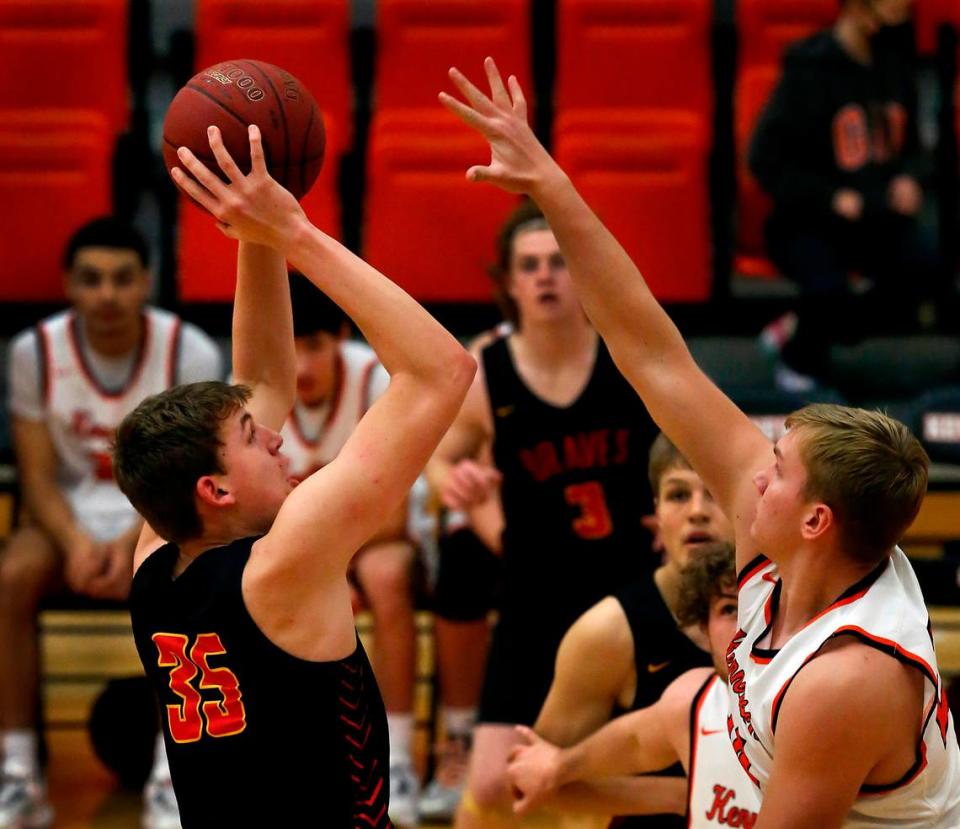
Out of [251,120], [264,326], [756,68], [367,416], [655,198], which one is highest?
[756,68]

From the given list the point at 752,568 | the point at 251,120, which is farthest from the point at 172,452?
the point at 752,568

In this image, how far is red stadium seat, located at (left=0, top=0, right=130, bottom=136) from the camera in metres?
6.56

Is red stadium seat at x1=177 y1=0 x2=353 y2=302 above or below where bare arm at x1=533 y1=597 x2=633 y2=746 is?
above

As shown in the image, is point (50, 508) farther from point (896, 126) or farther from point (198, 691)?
point (896, 126)

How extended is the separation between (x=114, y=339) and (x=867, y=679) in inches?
151

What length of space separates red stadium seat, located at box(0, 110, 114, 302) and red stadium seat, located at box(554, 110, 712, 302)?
1.85m

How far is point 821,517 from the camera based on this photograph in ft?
7.36

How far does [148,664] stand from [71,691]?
149 inches

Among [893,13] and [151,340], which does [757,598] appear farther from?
[893,13]

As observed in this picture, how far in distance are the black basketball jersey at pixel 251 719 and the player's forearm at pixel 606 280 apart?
0.67 m

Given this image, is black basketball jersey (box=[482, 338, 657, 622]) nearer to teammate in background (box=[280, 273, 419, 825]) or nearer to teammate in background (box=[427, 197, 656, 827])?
teammate in background (box=[427, 197, 656, 827])

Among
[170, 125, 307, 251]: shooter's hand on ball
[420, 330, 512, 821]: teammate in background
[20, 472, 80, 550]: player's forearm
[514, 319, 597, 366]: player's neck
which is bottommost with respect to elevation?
[420, 330, 512, 821]: teammate in background

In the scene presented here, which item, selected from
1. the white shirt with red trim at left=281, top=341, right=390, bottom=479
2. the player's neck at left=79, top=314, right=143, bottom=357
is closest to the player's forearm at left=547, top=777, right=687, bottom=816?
the white shirt with red trim at left=281, top=341, right=390, bottom=479

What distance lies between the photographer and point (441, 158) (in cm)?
630
